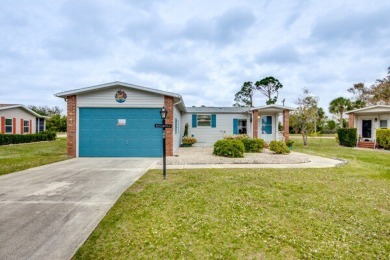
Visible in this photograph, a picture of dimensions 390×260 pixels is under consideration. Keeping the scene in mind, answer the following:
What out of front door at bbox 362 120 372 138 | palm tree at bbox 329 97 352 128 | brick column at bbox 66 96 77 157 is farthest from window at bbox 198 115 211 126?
A: palm tree at bbox 329 97 352 128

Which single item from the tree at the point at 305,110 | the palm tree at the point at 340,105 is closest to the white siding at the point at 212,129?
the tree at the point at 305,110

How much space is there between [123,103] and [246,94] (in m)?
35.8

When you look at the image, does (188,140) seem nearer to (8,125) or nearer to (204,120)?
(204,120)

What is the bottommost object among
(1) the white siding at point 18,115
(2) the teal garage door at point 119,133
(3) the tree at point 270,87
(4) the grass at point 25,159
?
(4) the grass at point 25,159

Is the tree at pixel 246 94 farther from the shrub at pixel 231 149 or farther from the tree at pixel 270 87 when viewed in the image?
the shrub at pixel 231 149

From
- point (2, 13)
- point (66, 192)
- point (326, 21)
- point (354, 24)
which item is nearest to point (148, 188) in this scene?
point (66, 192)

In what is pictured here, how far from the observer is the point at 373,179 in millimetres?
6199

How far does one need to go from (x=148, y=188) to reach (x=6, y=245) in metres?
2.77

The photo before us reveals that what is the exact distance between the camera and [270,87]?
40.2 metres

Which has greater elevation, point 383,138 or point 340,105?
point 340,105

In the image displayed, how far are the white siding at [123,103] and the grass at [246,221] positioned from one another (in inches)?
230

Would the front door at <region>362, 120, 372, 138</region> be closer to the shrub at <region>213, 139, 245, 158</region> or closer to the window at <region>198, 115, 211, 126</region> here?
the window at <region>198, 115, 211, 126</region>

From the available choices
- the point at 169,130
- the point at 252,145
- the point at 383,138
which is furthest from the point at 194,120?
the point at 383,138

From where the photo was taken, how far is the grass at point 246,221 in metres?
2.54
